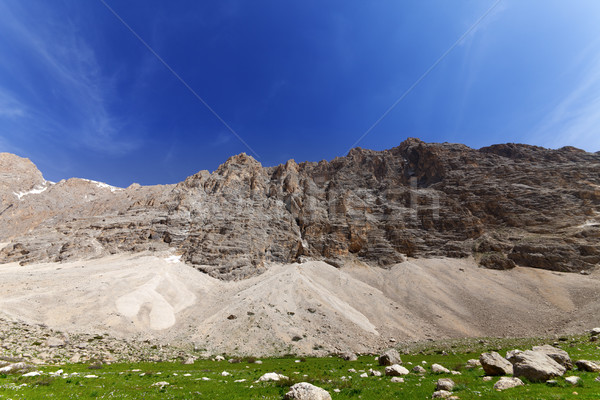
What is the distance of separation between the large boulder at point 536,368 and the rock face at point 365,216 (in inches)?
3350

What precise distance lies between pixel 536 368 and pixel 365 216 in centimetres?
10731

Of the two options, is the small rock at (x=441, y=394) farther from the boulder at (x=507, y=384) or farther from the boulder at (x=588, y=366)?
the boulder at (x=588, y=366)

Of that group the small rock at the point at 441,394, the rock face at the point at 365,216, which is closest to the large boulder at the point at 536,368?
the small rock at the point at 441,394

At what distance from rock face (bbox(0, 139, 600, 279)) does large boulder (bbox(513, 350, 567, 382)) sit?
8509 cm

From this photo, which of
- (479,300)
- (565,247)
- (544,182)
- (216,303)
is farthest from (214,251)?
(544,182)

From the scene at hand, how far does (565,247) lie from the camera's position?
268 feet

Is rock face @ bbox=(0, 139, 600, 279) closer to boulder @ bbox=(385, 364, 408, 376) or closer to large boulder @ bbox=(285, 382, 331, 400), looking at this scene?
boulder @ bbox=(385, 364, 408, 376)

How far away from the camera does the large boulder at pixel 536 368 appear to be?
1259cm

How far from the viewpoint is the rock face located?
93500 mm

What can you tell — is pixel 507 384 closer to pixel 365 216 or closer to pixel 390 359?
pixel 390 359

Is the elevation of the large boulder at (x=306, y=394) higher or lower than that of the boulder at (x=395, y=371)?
higher

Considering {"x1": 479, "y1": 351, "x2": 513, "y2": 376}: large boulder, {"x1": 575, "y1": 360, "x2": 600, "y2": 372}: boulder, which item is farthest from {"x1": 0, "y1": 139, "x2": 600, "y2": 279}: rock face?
{"x1": 575, "y1": 360, "x2": 600, "y2": 372}: boulder

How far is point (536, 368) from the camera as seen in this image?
1290 cm

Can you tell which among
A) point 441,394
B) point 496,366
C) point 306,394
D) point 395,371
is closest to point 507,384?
point 441,394
